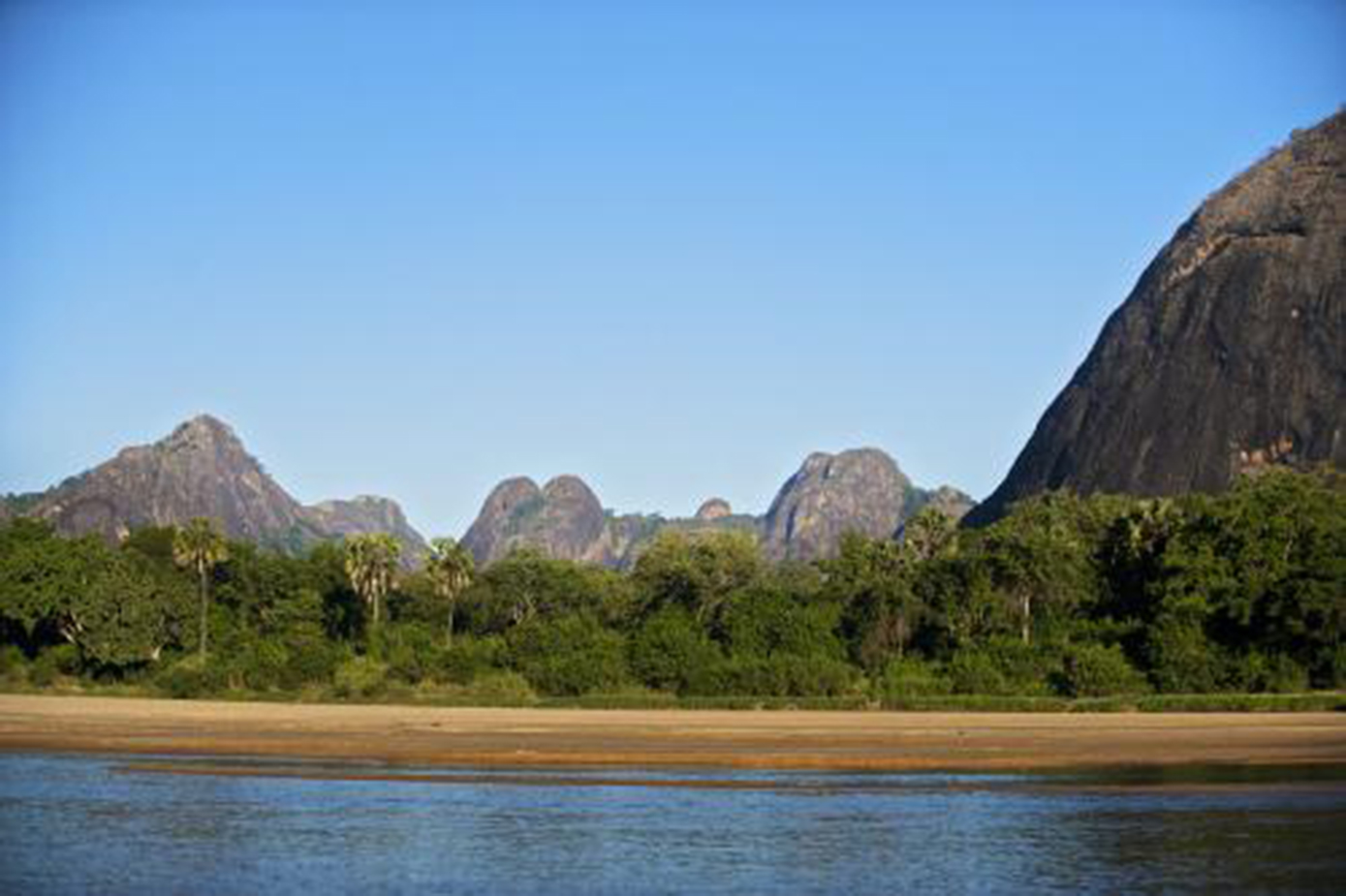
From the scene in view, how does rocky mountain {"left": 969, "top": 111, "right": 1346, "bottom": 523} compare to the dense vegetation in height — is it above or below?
above

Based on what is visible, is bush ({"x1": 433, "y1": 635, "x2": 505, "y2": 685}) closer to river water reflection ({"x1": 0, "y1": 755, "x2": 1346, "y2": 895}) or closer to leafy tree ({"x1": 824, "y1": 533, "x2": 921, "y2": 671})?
leafy tree ({"x1": 824, "y1": 533, "x2": 921, "y2": 671})

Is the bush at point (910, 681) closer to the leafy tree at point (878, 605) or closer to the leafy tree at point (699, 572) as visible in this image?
the leafy tree at point (878, 605)

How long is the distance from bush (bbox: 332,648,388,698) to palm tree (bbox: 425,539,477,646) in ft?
46.4

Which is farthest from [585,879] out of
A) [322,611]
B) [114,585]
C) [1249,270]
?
[1249,270]

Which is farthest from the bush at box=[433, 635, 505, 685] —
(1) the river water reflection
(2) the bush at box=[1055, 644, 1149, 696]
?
(1) the river water reflection

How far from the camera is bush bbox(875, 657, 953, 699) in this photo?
7344 centimetres

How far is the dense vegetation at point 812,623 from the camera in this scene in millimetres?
74688

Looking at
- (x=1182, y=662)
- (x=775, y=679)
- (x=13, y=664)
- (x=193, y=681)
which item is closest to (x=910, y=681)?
(x=775, y=679)

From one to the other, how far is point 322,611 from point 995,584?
4095 centimetres

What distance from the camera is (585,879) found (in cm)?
3031

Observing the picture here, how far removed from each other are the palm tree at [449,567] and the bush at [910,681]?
2907cm

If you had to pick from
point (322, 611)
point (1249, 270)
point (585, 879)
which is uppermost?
point (1249, 270)

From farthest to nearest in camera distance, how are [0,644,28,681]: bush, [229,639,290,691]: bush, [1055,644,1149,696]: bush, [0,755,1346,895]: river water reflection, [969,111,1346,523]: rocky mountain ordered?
[969,111,1346,523]: rocky mountain → [0,644,28,681]: bush → [229,639,290,691]: bush → [1055,644,1149,696]: bush → [0,755,1346,895]: river water reflection

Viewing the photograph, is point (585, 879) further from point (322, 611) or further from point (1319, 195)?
point (1319, 195)
